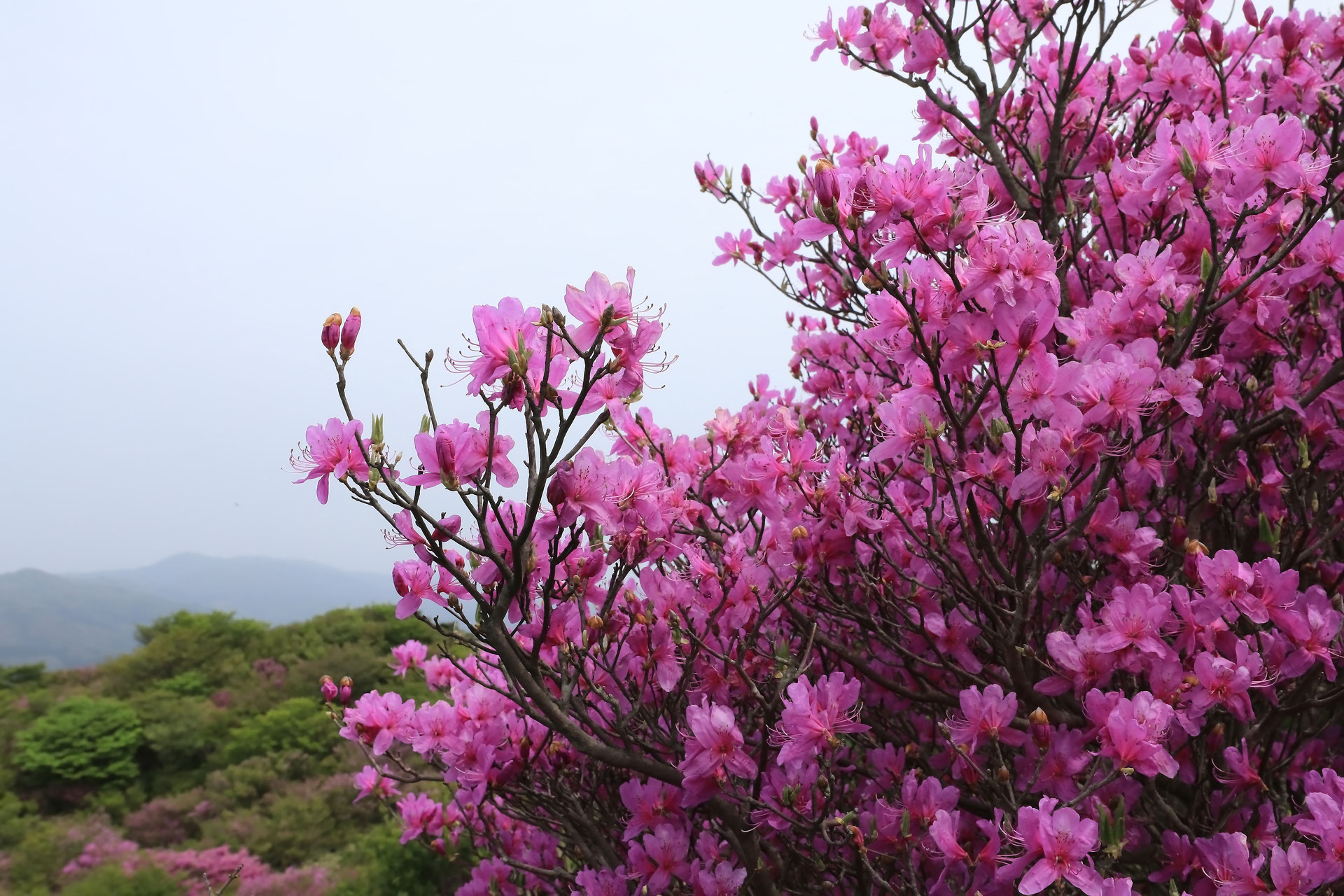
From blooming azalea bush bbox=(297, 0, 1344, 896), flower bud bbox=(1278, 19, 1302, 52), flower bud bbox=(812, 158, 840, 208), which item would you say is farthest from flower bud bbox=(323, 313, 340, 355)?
flower bud bbox=(1278, 19, 1302, 52)

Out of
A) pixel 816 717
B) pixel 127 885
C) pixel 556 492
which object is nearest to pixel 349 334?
pixel 556 492

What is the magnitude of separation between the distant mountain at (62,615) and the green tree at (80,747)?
75.1 metres

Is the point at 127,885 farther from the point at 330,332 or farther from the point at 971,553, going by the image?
the point at 971,553

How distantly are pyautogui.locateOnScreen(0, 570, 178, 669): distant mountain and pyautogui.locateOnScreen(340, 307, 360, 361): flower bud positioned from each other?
86.4 meters

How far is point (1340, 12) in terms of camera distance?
3049mm

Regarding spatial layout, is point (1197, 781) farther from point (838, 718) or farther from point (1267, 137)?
point (1267, 137)

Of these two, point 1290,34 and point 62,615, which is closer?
point 1290,34

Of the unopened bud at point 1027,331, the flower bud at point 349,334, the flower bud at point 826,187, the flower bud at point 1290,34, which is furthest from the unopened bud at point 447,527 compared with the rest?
the flower bud at point 1290,34

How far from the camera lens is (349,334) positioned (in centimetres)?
164

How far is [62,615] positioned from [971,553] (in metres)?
124

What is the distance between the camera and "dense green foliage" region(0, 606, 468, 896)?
23.1ft

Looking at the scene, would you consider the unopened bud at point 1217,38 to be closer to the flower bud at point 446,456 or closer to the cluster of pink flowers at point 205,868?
the flower bud at point 446,456

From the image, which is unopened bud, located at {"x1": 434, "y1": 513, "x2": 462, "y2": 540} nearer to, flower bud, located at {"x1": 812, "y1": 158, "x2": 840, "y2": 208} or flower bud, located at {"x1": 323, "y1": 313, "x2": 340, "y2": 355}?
flower bud, located at {"x1": 323, "y1": 313, "x2": 340, "y2": 355}

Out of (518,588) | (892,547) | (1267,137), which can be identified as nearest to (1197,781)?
(892,547)
